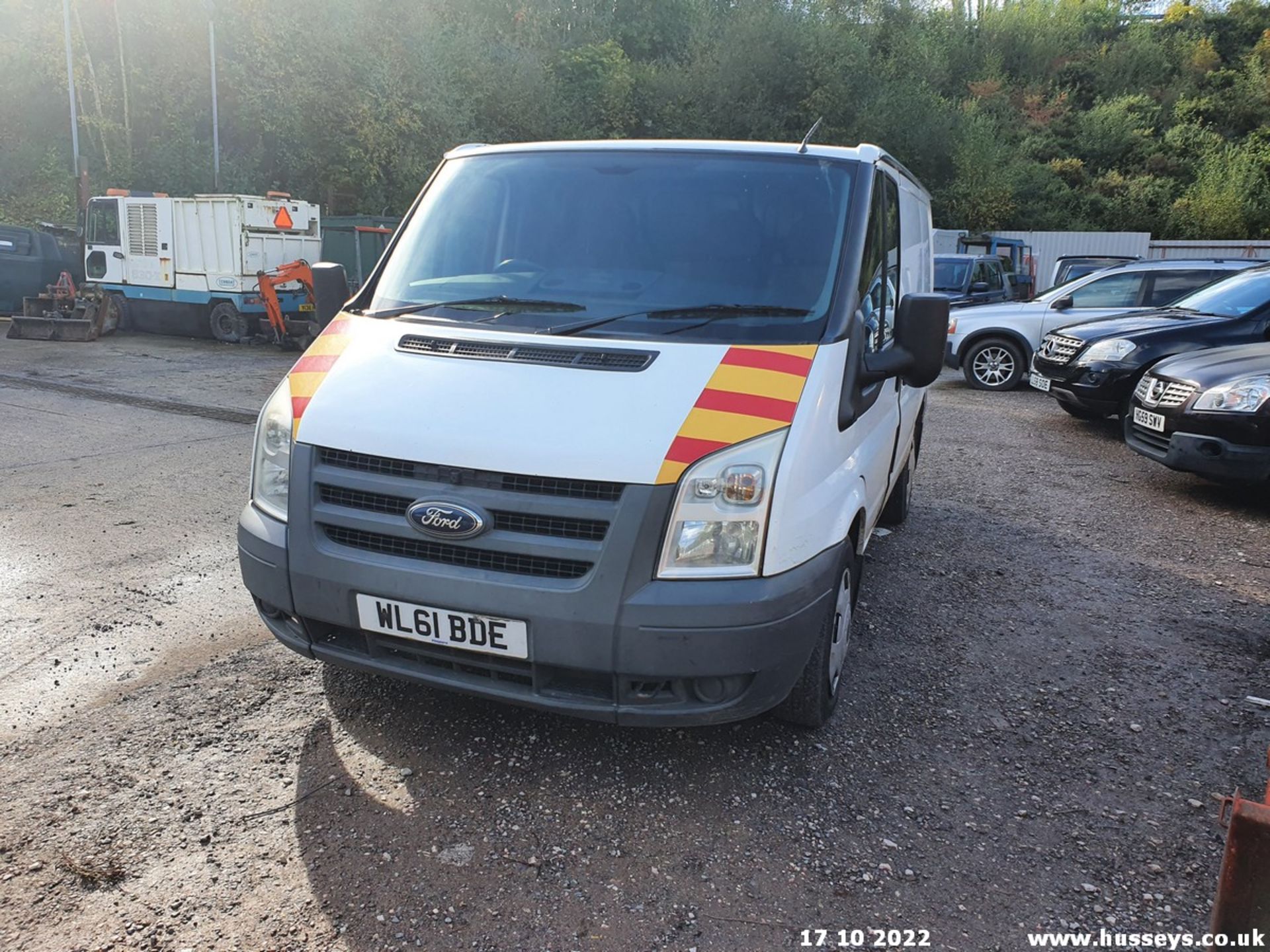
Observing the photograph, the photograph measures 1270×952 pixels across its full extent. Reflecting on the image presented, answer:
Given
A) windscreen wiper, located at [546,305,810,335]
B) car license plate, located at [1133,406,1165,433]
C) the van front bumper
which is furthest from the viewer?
car license plate, located at [1133,406,1165,433]

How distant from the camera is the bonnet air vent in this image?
296cm

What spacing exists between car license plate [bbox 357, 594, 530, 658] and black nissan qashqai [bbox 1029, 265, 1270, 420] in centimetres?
731

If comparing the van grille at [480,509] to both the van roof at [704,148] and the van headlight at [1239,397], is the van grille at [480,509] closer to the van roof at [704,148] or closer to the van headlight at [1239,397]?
the van roof at [704,148]

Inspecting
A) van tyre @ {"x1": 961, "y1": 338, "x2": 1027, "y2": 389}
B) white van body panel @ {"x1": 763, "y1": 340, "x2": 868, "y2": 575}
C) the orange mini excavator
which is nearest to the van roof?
white van body panel @ {"x1": 763, "y1": 340, "x2": 868, "y2": 575}

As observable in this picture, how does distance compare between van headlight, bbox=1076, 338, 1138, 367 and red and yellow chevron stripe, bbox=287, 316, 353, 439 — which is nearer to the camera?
red and yellow chevron stripe, bbox=287, 316, 353, 439

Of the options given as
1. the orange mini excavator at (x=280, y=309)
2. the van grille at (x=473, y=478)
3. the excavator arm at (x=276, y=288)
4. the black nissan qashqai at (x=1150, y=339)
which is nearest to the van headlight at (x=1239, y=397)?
the black nissan qashqai at (x=1150, y=339)

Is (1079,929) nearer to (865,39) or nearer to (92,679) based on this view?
(92,679)

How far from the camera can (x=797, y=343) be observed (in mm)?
3049

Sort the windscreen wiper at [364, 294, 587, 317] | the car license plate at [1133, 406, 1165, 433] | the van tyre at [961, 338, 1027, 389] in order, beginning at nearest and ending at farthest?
1. the windscreen wiper at [364, 294, 587, 317]
2. the car license plate at [1133, 406, 1165, 433]
3. the van tyre at [961, 338, 1027, 389]

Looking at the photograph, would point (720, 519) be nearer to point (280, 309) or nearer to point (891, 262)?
point (891, 262)

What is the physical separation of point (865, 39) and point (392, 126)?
2028cm

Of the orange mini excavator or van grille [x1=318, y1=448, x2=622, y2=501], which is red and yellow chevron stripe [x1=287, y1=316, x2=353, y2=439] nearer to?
van grille [x1=318, y1=448, x2=622, y2=501]

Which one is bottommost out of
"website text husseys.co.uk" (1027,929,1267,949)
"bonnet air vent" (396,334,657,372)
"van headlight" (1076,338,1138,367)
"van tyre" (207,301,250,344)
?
"van tyre" (207,301,250,344)

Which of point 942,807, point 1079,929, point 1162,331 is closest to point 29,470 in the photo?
point 942,807
